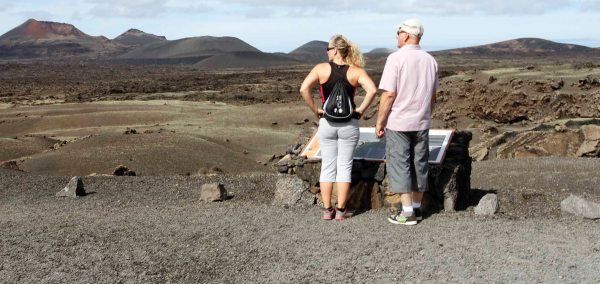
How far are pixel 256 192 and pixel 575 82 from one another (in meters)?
15.5

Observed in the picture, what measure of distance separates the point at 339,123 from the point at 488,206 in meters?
1.89

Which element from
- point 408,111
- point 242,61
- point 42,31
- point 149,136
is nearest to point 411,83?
point 408,111

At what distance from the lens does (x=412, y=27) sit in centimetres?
594

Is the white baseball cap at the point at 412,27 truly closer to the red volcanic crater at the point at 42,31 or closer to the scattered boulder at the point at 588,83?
the scattered boulder at the point at 588,83

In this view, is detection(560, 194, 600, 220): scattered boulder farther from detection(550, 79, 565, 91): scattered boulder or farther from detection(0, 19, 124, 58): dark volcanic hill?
detection(0, 19, 124, 58): dark volcanic hill

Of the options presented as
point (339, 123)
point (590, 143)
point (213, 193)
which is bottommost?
point (590, 143)

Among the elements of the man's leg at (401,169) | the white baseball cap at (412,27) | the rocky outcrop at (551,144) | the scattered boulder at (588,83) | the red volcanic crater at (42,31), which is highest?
the red volcanic crater at (42,31)

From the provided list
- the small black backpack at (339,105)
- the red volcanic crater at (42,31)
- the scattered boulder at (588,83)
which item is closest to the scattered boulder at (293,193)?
the small black backpack at (339,105)

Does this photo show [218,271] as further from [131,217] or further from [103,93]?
[103,93]

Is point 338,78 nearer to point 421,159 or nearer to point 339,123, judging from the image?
point 339,123

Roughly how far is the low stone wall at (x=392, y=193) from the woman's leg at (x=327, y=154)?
598 millimetres

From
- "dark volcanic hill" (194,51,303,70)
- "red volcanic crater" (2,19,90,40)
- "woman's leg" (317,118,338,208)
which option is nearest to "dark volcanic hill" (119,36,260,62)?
"dark volcanic hill" (194,51,303,70)

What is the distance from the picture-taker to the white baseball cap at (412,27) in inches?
234

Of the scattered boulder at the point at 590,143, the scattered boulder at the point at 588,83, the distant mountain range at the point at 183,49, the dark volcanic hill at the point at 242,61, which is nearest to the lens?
the scattered boulder at the point at 590,143
